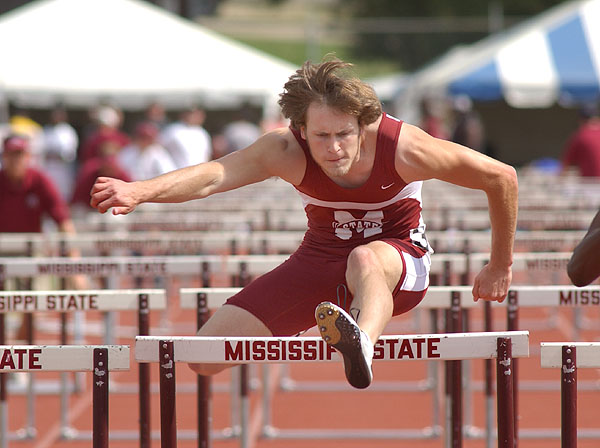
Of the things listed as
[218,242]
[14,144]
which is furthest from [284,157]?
[14,144]

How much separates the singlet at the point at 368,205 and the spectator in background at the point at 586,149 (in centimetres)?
827

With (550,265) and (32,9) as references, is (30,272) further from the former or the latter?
(32,9)

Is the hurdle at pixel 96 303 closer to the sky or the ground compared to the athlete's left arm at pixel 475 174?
closer to the ground

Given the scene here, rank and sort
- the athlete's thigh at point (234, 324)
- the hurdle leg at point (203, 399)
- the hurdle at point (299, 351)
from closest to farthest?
the hurdle at point (299, 351), the athlete's thigh at point (234, 324), the hurdle leg at point (203, 399)

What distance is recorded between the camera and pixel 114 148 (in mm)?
11492

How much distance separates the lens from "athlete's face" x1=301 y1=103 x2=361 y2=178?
4.03m

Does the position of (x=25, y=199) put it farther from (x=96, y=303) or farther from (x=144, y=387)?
(x=144, y=387)

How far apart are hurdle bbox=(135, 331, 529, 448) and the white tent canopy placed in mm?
13521

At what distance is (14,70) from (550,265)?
12.5 metres

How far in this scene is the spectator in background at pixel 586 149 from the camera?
12.3 meters

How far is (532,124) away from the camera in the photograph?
24.7m

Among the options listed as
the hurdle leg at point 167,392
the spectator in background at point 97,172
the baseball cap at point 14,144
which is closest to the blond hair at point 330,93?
the hurdle leg at point 167,392

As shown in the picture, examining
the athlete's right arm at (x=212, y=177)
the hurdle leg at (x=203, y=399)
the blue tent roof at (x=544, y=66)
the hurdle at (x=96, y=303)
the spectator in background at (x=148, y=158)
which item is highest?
the blue tent roof at (x=544, y=66)

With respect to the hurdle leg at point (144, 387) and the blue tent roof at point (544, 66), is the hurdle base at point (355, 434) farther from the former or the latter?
the blue tent roof at point (544, 66)
